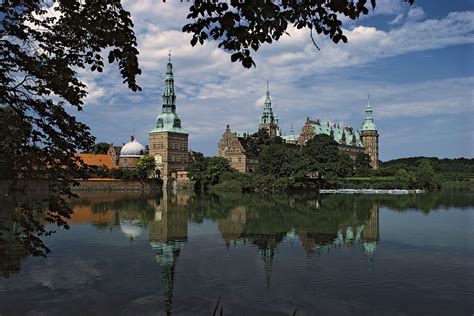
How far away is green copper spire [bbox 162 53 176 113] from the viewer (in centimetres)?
7294

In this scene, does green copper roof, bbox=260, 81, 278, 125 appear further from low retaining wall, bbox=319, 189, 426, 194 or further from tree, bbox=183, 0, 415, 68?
tree, bbox=183, 0, 415, 68

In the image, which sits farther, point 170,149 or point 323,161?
point 170,149

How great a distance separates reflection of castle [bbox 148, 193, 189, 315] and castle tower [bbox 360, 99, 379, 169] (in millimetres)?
78421

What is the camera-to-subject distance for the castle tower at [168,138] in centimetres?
7362


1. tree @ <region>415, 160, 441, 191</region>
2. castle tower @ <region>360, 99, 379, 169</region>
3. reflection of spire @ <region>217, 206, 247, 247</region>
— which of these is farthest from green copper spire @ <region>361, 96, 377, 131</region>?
reflection of spire @ <region>217, 206, 247, 247</region>

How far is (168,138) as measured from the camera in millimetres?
73938

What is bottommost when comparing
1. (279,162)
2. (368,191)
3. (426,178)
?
(368,191)

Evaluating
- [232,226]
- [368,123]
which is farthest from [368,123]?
[232,226]

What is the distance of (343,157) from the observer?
58875 millimetres

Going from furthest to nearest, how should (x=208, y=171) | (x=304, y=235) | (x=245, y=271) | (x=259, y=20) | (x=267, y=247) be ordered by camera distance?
1. (x=208, y=171)
2. (x=304, y=235)
3. (x=267, y=247)
4. (x=245, y=271)
5. (x=259, y=20)

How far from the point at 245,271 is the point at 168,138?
63.8m

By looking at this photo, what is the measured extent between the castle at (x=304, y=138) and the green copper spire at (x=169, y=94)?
11126 millimetres

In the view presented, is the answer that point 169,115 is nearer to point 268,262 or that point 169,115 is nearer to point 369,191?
point 369,191

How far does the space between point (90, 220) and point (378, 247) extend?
14231mm
